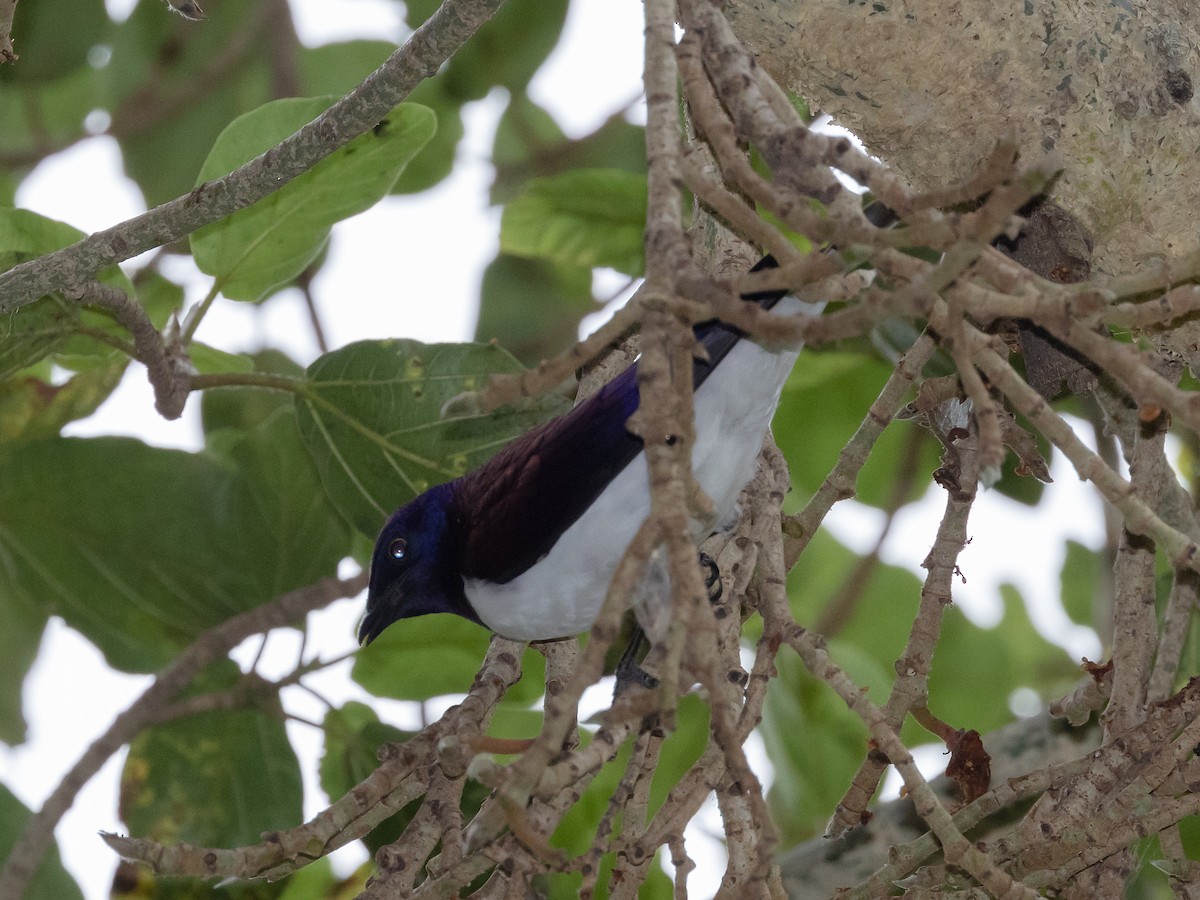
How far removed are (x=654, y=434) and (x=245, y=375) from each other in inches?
44.1

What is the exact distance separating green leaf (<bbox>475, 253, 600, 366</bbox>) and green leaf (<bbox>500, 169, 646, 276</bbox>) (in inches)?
14.3

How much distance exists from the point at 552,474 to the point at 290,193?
2.02 feet

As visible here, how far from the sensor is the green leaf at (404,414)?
1.92 m

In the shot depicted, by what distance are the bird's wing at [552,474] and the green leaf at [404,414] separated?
0.10 metres

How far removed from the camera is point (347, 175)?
6.20 ft

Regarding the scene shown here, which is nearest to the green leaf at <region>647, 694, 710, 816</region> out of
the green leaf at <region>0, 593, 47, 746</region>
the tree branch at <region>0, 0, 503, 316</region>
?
the green leaf at <region>0, 593, 47, 746</region>

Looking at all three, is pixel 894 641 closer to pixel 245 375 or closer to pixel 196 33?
pixel 245 375

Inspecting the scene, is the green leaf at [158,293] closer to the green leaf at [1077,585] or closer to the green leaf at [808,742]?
→ the green leaf at [808,742]

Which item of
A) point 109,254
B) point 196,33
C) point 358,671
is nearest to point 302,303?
point 196,33

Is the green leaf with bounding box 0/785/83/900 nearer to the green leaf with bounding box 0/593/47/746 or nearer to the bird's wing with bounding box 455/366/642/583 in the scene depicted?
the green leaf with bounding box 0/593/47/746

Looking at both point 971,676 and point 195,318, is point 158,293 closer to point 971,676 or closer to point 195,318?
point 195,318

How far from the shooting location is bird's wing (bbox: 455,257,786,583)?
62.2 inches

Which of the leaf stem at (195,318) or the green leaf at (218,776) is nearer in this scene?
the leaf stem at (195,318)

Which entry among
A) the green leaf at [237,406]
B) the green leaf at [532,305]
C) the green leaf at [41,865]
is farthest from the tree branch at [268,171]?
the green leaf at [532,305]
